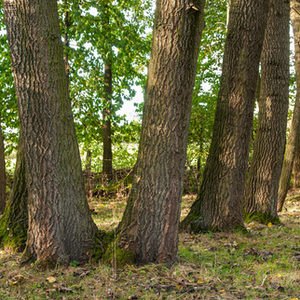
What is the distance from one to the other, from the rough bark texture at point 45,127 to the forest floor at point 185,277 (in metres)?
0.46

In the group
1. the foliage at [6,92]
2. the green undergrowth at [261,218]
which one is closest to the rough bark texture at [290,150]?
the green undergrowth at [261,218]

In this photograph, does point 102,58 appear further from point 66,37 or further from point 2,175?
point 2,175

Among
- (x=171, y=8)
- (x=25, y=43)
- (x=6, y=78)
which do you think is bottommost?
(x=25, y=43)

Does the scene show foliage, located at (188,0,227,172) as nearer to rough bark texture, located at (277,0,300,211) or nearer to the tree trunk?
rough bark texture, located at (277,0,300,211)

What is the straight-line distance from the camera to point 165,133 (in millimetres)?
4113

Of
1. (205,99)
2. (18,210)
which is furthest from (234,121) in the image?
(205,99)

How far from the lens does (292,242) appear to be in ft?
18.4

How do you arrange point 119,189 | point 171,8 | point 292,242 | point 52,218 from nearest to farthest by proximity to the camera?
point 171,8, point 52,218, point 292,242, point 119,189

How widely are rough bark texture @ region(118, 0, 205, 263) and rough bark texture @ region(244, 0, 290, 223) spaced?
332 cm

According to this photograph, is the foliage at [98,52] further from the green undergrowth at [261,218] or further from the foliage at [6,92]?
the green undergrowth at [261,218]

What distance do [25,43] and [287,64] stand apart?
17.6 ft

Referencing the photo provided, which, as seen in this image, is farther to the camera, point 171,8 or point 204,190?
point 204,190

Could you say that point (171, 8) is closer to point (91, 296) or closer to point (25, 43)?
point (25, 43)

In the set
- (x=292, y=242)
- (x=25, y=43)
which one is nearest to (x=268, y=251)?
(x=292, y=242)
